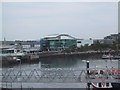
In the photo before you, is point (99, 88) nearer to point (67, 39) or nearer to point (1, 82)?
point (1, 82)

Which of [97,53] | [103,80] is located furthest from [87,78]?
[97,53]

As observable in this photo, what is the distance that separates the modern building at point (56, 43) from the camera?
69.2 feet

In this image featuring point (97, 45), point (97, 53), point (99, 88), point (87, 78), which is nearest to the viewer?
point (87, 78)

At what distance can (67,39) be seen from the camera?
2205 cm

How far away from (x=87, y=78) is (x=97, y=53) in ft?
45.1

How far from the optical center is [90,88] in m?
6.04

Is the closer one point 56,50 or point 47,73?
point 47,73

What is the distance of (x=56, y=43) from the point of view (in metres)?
21.6

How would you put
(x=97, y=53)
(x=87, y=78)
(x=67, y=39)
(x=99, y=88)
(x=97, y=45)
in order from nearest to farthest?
(x=87, y=78), (x=99, y=88), (x=97, y=53), (x=97, y=45), (x=67, y=39)

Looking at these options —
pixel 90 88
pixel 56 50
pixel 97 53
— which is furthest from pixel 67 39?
pixel 90 88

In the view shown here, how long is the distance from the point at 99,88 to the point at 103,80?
24 cm

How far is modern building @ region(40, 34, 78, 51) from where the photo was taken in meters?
21.1

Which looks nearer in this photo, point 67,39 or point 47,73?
point 47,73

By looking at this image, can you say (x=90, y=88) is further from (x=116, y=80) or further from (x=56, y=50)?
(x=56, y=50)
